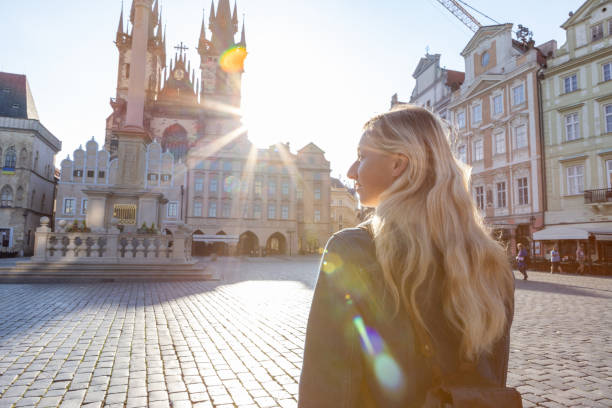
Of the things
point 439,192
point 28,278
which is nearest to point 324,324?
point 439,192

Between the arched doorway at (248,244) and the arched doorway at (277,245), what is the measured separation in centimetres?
156

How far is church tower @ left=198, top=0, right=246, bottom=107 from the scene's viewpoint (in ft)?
194

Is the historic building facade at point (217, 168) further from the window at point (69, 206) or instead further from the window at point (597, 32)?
the window at point (597, 32)

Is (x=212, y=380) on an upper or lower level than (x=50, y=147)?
lower

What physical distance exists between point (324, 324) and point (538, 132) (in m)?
27.4

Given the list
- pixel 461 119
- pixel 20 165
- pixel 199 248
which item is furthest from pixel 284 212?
pixel 20 165

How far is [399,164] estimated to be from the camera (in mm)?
1283

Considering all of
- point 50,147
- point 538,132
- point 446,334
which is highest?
point 50,147

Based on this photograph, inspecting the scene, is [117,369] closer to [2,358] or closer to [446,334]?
[2,358]

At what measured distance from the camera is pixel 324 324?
1.04 metres

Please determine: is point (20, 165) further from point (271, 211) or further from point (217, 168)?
point (271, 211)

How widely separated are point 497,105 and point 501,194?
6.18 meters

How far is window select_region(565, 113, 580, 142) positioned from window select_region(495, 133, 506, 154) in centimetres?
408

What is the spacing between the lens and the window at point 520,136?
82.4 ft
